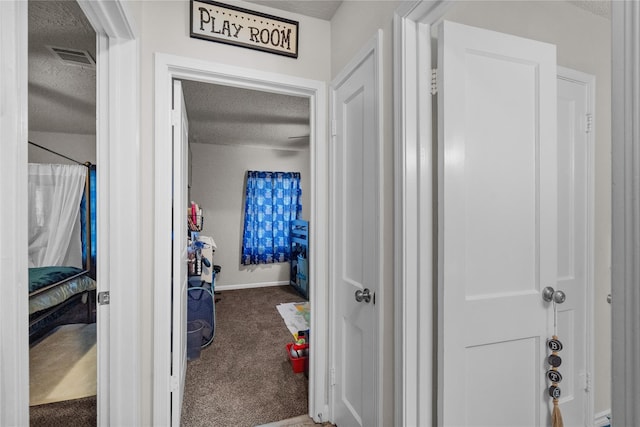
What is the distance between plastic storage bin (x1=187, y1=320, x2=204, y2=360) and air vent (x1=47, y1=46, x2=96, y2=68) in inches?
88.4

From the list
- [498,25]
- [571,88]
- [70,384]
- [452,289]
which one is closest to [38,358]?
[70,384]

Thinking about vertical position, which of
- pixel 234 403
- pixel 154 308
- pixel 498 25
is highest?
pixel 498 25

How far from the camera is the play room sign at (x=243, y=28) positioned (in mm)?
1641

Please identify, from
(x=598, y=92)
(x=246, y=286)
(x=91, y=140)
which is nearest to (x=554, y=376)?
(x=598, y=92)

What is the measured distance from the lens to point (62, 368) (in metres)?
1.55

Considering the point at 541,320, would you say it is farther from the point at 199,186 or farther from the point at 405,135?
the point at 199,186

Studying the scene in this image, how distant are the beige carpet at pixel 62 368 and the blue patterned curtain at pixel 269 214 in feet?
11.4

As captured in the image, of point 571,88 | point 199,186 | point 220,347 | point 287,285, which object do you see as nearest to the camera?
point 571,88

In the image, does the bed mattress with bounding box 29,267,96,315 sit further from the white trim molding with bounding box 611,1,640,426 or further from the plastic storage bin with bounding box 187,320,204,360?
the white trim molding with bounding box 611,1,640,426

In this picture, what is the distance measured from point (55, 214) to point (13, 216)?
6.53 ft

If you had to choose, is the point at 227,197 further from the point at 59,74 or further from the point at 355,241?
the point at 355,241

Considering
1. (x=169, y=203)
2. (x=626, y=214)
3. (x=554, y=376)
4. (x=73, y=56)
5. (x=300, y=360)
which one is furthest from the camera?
(x=300, y=360)

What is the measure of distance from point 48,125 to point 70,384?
388 cm

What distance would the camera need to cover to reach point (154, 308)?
Result: 5.10 ft
